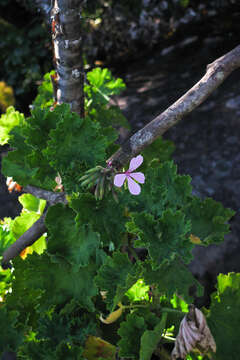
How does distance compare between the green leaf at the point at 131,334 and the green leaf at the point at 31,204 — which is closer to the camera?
the green leaf at the point at 131,334

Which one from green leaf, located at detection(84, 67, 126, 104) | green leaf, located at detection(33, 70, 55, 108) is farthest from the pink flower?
green leaf, located at detection(33, 70, 55, 108)

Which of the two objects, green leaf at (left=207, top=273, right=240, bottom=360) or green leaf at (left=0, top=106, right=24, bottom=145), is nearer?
green leaf at (left=207, top=273, right=240, bottom=360)

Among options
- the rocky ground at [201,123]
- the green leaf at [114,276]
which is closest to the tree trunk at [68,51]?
the green leaf at [114,276]

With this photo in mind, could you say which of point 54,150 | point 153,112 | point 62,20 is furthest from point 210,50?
point 54,150

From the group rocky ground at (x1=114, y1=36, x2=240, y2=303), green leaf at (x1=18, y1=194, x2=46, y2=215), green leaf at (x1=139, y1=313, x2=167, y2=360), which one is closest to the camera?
green leaf at (x1=139, y1=313, x2=167, y2=360)

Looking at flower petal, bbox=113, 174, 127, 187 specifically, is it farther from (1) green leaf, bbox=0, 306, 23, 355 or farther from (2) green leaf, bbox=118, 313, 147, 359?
(1) green leaf, bbox=0, 306, 23, 355

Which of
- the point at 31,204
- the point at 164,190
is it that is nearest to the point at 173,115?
the point at 164,190

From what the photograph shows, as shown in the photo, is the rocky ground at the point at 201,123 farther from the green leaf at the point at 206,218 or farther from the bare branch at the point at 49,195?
the bare branch at the point at 49,195
